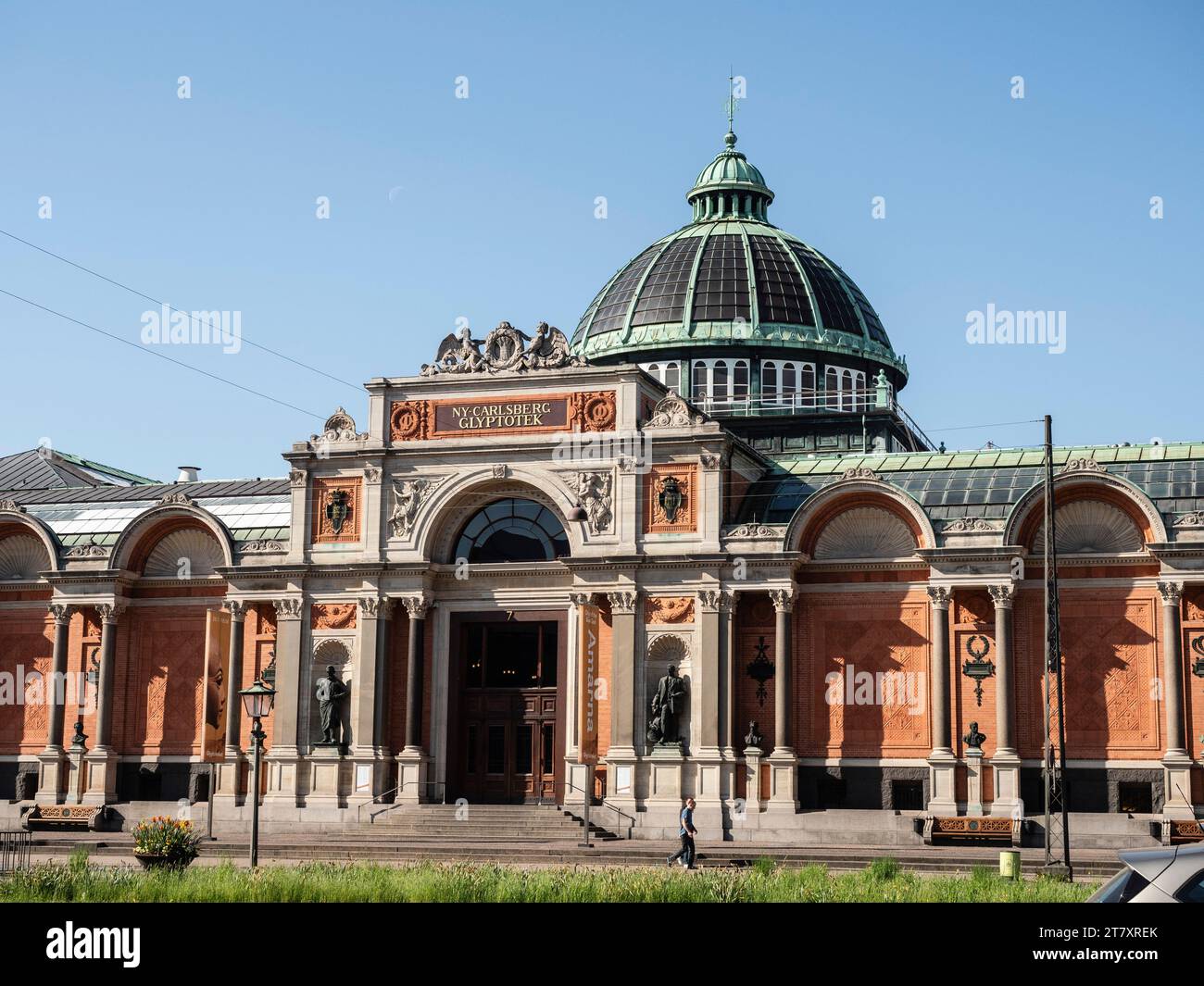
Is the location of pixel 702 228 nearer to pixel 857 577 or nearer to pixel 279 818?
pixel 857 577

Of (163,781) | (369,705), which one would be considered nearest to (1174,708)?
(369,705)

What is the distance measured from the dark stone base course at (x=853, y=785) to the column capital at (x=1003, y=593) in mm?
5001

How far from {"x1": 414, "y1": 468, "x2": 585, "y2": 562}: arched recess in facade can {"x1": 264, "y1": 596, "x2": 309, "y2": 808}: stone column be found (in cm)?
451

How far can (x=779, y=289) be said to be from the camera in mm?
58750

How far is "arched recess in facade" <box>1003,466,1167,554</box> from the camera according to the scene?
139ft

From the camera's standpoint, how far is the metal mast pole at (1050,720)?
34906 mm

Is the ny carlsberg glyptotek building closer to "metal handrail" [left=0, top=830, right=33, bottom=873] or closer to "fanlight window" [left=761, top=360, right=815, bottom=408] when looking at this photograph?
"fanlight window" [left=761, top=360, right=815, bottom=408]

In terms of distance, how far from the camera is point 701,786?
44406 millimetres

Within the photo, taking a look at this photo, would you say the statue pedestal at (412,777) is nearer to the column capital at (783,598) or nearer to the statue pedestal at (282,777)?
the statue pedestal at (282,777)

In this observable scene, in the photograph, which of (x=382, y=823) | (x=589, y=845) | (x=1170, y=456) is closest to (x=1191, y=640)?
(x=1170, y=456)

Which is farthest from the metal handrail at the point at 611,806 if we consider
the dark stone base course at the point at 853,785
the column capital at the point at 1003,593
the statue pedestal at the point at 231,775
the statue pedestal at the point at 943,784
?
the column capital at the point at 1003,593

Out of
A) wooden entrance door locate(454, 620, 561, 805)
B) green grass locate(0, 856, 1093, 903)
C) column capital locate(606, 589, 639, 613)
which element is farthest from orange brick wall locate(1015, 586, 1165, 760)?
green grass locate(0, 856, 1093, 903)

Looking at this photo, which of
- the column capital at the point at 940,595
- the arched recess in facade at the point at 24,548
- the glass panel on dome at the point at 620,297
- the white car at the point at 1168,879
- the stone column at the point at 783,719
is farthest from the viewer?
the glass panel on dome at the point at 620,297

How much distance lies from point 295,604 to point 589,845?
13.1m
